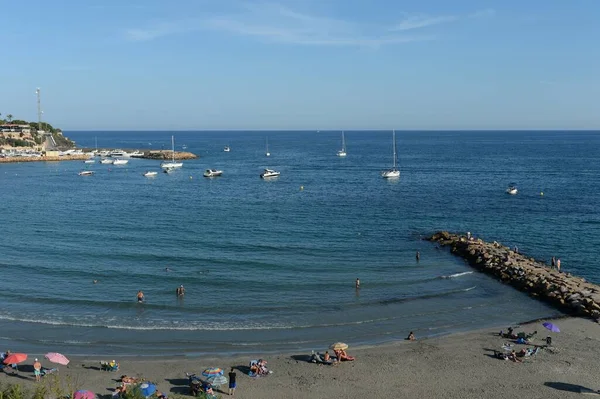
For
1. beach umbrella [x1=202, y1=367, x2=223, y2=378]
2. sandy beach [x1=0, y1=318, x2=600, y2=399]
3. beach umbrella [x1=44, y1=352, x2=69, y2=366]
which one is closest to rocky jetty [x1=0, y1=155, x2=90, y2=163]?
sandy beach [x1=0, y1=318, x2=600, y2=399]

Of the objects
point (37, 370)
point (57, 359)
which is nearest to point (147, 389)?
point (57, 359)

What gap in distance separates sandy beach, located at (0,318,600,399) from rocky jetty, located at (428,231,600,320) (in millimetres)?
5507

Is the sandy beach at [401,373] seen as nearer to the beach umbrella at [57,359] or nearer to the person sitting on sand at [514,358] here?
the person sitting on sand at [514,358]

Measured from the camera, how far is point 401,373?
28.2 meters

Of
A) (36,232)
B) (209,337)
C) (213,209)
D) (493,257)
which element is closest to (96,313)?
(209,337)

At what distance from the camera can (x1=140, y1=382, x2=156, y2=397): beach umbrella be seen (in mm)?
24391

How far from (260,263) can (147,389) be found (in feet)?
77.4

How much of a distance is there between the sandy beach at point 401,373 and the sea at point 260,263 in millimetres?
Answer: 1973

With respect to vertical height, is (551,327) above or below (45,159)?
below

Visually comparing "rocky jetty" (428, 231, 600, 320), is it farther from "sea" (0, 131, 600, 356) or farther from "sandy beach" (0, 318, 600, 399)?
"sandy beach" (0, 318, 600, 399)

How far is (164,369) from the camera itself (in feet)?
93.5

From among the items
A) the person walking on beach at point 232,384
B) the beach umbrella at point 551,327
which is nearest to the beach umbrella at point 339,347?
the person walking on beach at point 232,384

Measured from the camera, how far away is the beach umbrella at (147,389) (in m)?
24.4

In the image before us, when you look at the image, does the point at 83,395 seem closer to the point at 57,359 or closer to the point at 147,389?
the point at 147,389
